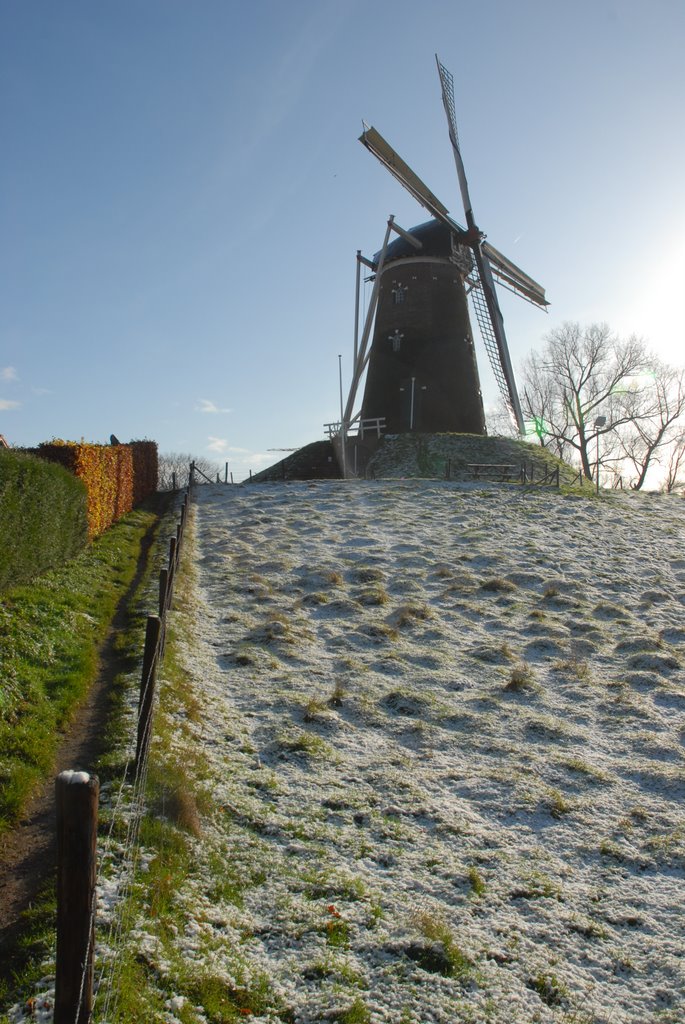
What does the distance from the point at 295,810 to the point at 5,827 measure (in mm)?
2646

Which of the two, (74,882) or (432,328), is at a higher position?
(432,328)

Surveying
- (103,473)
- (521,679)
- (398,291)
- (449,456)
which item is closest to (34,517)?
(103,473)

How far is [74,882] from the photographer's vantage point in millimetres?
2996

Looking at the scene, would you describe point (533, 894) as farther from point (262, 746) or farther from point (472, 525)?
point (472, 525)

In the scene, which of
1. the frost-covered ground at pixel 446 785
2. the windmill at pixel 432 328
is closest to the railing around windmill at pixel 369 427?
the windmill at pixel 432 328

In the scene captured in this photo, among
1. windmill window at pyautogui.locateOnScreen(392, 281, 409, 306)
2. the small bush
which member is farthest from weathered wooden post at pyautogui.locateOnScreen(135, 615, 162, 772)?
windmill window at pyautogui.locateOnScreen(392, 281, 409, 306)

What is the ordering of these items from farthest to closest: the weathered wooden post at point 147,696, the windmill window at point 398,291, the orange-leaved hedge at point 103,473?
the windmill window at point 398,291 < the orange-leaved hedge at point 103,473 < the weathered wooden post at point 147,696

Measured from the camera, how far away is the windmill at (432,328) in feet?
121

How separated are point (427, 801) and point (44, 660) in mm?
5425

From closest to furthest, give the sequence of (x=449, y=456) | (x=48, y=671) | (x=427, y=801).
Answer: (x=427, y=801), (x=48, y=671), (x=449, y=456)

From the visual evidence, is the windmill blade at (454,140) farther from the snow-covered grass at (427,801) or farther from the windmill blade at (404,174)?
the snow-covered grass at (427,801)

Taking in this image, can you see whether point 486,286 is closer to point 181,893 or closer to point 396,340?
point 396,340

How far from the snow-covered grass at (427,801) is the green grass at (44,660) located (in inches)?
55.4

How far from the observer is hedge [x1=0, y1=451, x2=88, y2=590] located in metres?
11.4
